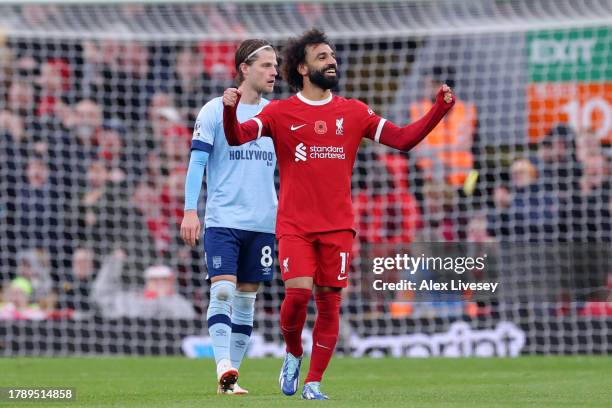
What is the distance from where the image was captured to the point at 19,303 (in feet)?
44.8

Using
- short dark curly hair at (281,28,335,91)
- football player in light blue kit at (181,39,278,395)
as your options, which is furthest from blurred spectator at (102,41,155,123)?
short dark curly hair at (281,28,335,91)

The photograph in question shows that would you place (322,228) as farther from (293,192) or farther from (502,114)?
(502,114)

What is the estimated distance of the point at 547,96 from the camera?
15.0 metres

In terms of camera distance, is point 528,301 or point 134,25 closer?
point 528,301

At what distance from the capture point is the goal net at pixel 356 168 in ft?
42.5

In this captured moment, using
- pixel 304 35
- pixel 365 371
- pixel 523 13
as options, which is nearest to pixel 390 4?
pixel 523 13

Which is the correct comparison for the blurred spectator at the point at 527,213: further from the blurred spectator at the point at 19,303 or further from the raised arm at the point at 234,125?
the raised arm at the point at 234,125

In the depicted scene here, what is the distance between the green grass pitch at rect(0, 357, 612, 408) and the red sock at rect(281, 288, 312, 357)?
0.32 meters

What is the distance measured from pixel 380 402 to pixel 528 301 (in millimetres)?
6481

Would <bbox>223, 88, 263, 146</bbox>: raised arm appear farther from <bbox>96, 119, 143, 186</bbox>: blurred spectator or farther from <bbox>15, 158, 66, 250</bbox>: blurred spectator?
<bbox>96, 119, 143, 186</bbox>: blurred spectator

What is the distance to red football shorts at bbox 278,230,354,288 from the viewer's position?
7031 millimetres

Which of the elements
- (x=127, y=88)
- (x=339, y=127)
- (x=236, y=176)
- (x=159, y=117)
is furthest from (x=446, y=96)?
(x=127, y=88)

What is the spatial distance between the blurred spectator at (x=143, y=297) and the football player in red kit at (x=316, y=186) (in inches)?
248

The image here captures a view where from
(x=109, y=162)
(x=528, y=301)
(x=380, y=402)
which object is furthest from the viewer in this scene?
(x=109, y=162)
